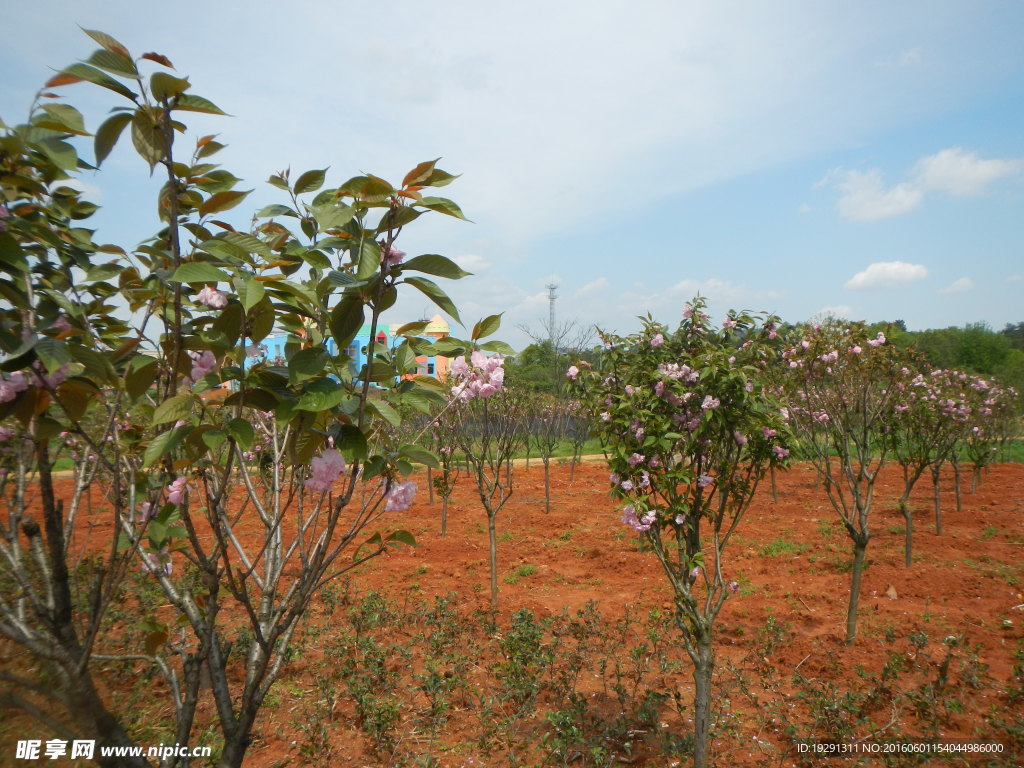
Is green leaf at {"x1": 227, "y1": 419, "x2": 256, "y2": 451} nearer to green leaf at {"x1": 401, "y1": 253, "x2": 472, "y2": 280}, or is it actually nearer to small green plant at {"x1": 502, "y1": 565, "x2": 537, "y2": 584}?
green leaf at {"x1": 401, "y1": 253, "x2": 472, "y2": 280}

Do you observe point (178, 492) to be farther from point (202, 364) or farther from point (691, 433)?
point (691, 433)

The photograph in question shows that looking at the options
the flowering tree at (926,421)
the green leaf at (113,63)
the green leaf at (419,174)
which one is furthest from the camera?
the flowering tree at (926,421)

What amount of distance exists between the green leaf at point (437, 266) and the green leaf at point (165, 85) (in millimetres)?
476

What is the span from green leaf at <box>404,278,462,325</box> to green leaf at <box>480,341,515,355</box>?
0.21 meters

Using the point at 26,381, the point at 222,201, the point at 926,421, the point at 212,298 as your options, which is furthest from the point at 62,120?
the point at 926,421

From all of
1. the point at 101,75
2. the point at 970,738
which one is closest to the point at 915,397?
the point at 970,738

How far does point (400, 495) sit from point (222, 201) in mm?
751

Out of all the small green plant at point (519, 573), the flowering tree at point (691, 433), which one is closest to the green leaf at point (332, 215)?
the flowering tree at point (691, 433)

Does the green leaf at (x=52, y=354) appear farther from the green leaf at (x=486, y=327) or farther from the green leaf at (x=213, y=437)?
the green leaf at (x=486, y=327)

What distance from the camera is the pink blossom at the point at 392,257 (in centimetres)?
113

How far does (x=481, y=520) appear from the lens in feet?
38.3

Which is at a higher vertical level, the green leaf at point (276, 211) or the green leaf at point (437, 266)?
the green leaf at point (276, 211)

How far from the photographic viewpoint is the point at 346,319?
1.11 m

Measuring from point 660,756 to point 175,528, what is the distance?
3.47m
